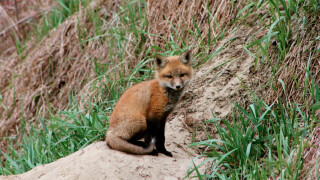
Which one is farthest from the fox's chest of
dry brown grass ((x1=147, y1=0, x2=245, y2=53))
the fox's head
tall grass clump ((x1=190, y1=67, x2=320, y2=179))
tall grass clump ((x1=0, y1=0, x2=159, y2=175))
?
dry brown grass ((x1=147, y1=0, x2=245, y2=53))

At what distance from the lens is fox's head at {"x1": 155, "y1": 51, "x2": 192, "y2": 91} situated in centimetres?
456

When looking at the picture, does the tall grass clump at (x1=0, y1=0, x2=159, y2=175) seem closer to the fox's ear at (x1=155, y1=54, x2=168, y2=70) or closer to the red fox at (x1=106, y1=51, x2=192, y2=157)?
the red fox at (x1=106, y1=51, x2=192, y2=157)

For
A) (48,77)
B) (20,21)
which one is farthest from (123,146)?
(20,21)

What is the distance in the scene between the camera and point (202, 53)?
5.73 meters

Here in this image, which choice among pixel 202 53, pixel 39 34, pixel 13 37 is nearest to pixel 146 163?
pixel 202 53

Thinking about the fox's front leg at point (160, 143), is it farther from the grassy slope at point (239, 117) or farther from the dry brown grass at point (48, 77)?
the dry brown grass at point (48, 77)

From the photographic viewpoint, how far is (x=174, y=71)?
4613 millimetres

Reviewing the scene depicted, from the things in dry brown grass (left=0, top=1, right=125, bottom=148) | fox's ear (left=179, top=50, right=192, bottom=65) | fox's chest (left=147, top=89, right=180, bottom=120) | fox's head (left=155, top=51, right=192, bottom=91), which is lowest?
dry brown grass (left=0, top=1, right=125, bottom=148)

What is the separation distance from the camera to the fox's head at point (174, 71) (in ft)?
15.0

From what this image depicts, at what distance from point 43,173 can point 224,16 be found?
3.59m

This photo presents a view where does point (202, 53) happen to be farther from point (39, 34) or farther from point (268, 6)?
point (39, 34)

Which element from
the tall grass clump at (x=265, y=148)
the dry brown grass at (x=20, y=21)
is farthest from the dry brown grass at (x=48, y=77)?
the tall grass clump at (x=265, y=148)

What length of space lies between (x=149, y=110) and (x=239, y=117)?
3.73 feet

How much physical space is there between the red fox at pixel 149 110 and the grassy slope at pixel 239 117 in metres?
0.58
